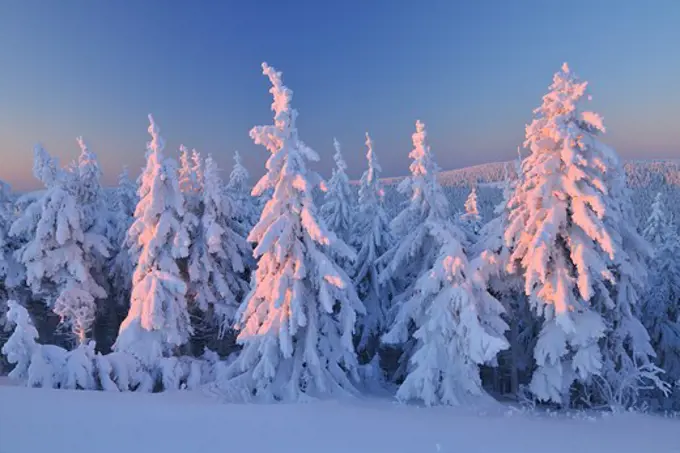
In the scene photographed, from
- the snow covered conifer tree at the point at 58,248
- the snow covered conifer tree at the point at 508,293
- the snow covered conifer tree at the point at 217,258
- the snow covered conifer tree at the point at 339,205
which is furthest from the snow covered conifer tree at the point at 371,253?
the snow covered conifer tree at the point at 58,248

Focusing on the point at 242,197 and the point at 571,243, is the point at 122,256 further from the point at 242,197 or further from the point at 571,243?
the point at 571,243

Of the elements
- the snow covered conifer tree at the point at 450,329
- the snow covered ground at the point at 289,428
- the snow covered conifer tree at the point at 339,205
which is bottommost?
Answer: the snow covered ground at the point at 289,428

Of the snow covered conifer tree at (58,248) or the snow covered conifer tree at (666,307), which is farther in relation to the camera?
the snow covered conifer tree at (666,307)

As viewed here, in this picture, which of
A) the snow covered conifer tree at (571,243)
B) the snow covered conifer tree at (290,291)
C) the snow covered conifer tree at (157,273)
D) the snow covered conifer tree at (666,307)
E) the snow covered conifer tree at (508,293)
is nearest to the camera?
the snow covered conifer tree at (571,243)

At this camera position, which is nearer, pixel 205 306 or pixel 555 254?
pixel 555 254

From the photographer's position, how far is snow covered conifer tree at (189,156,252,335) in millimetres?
21688

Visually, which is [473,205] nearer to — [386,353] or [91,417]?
[386,353]

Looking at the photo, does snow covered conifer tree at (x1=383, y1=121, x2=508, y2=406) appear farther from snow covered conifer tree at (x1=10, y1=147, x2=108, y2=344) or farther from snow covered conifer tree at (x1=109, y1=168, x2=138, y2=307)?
snow covered conifer tree at (x1=10, y1=147, x2=108, y2=344)

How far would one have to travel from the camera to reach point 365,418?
12.9 m

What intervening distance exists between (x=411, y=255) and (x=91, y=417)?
13491mm

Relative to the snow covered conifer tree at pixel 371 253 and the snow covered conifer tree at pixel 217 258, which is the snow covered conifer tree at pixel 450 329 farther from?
the snow covered conifer tree at pixel 217 258

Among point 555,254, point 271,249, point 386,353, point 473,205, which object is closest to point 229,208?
point 271,249

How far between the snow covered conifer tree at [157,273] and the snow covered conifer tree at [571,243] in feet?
47.1

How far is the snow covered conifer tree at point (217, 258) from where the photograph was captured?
21.7 m
